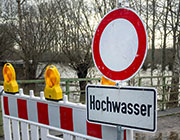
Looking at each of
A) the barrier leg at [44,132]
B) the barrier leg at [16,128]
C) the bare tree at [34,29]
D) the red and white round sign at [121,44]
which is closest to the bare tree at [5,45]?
the bare tree at [34,29]

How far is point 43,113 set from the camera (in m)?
2.86

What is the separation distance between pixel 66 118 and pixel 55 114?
0.62ft

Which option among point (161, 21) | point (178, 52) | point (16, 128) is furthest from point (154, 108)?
point (161, 21)

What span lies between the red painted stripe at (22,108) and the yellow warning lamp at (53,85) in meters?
0.61

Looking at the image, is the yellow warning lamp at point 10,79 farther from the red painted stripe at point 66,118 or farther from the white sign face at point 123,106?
the white sign face at point 123,106

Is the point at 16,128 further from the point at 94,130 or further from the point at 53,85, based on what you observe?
the point at 94,130

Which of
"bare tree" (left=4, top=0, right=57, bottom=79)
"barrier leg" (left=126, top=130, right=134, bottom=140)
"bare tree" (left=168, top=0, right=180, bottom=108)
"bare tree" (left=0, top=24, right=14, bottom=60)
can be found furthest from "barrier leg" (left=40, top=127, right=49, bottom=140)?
"bare tree" (left=0, top=24, right=14, bottom=60)

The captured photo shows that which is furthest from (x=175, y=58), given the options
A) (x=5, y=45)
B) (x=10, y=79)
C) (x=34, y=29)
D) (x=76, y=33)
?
(x=5, y=45)

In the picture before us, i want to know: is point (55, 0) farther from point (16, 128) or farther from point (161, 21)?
point (16, 128)

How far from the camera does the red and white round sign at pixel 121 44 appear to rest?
6.01 ft

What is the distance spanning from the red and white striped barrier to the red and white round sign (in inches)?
23.8

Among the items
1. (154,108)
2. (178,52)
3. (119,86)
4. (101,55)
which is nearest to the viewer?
(154,108)

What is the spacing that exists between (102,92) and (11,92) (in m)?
1.87

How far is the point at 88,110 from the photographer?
214cm
